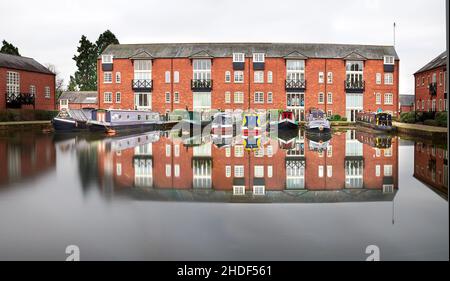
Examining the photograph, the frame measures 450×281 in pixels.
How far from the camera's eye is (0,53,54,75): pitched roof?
47559mm

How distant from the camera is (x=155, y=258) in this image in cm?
559

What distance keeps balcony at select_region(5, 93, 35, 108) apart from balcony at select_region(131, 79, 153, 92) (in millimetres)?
11489

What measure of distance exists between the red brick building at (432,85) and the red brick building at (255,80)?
11.6ft

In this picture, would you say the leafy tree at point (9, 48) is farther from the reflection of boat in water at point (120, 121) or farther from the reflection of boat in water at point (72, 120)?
the reflection of boat in water at point (120, 121)

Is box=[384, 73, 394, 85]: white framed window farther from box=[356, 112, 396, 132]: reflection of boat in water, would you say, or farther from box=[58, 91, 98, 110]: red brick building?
box=[58, 91, 98, 110]: red brick building

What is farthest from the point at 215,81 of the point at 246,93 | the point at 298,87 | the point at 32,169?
the point at 32,169

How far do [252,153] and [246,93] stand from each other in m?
32.6

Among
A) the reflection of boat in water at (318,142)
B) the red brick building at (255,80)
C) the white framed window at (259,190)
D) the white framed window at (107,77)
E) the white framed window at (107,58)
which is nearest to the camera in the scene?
the white framed window at (259,190)

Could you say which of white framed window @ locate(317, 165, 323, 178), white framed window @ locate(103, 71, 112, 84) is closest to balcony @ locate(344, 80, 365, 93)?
white framed window @ locate(103, 71, 112, 84)

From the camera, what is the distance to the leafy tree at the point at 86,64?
75812 mm

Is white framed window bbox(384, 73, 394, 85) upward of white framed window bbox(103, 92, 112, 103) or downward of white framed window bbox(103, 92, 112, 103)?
upward

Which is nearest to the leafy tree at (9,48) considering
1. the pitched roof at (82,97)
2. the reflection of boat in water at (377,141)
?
the pitched roof at (82,97)
